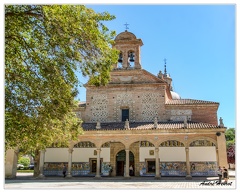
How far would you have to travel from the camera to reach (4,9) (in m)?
6.96

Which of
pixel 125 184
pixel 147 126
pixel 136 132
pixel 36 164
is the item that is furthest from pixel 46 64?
pixel 36 164

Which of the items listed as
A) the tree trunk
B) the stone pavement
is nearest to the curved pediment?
the tree trunk

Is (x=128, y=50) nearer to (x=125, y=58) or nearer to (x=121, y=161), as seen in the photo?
(x=125, y=58)

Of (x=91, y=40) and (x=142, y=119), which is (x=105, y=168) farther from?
(x=91, y=40)

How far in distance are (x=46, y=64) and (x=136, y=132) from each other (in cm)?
1341

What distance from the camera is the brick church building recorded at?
20781 mm

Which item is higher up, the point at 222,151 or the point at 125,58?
the point at 125,58

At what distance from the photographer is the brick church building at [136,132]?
818 inches

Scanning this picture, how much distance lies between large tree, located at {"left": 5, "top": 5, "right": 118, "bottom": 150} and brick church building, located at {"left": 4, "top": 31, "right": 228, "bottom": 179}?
40.4 feet

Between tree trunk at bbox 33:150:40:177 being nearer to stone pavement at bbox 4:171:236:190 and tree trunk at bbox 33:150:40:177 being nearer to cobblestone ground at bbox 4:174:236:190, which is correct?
stone pavement at bbox 4:171:236:190

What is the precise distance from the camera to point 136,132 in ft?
68.1

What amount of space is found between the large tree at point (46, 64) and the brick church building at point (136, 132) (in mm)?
12315

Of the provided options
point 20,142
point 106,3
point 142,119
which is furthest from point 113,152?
point 106,3

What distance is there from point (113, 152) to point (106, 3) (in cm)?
1778
